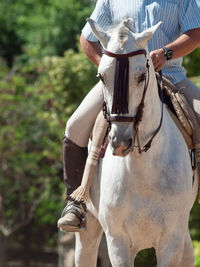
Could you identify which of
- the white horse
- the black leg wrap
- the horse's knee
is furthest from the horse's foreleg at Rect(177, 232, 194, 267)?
the horse's knee

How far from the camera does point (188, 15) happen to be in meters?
6.48

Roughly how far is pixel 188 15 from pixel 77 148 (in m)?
1.67

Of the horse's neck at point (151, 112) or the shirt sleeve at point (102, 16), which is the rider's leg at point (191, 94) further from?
the shirt sleeve at point (102, 16)

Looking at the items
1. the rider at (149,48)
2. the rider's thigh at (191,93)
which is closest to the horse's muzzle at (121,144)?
the rider at (149,48)

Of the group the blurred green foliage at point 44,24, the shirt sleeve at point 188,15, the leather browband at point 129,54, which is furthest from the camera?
the blurred green foliage at point 44,24

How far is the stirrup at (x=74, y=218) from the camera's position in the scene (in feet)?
21.8

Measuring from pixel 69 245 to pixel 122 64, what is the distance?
1187cm

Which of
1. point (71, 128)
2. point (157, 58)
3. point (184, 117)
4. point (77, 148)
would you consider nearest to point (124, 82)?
point (157, 58)

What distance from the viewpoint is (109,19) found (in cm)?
682

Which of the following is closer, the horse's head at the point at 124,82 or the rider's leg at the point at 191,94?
the horse's head at the point at 124,82

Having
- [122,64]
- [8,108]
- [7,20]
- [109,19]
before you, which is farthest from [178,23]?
[7,20]

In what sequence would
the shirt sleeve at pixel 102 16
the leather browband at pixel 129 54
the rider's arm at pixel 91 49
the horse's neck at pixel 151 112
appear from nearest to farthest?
the leather browband at pixel 129 54
the horse's neck at pixel 151 112
the rider's arm at pixel 91 49
the shirt sleeve at pixel 102 16

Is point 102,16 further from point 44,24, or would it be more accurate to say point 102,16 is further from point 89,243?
point 44,24

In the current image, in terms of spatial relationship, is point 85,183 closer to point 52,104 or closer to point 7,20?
point 52,104
